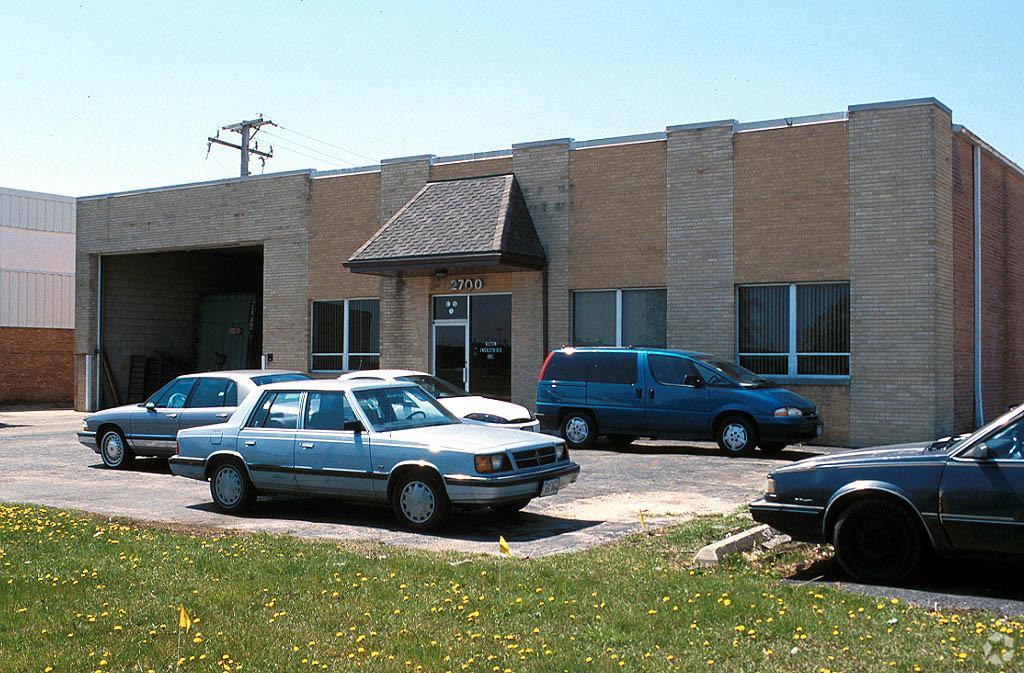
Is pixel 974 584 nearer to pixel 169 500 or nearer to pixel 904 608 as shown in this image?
pixel 904 608

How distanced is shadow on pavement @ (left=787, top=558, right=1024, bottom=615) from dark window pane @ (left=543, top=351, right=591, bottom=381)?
413 inches

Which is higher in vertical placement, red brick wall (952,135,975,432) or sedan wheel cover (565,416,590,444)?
red brick wall (952,135,975,432)

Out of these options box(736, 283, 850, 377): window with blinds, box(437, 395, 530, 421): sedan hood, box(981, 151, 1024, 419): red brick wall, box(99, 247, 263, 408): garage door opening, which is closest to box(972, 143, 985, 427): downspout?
box(981, 151, 1024, 419): red brick wall

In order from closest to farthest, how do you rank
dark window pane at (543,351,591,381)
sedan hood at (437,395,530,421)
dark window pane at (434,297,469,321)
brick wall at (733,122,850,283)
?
sedan hood at (437,395,530,421) → dark window pane at (543,351,591,381) → brick wall at (733,122,850,283) → dark window pane at (434,297,469,321)

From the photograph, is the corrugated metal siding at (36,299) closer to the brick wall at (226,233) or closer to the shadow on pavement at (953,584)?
the brick wall at (226,233)

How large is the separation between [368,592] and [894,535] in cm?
384

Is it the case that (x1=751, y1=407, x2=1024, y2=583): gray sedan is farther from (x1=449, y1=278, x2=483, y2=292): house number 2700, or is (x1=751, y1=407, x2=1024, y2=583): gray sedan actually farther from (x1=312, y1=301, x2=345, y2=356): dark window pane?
(x1=312, y1=301, x2=345, y2=356): dark window pane

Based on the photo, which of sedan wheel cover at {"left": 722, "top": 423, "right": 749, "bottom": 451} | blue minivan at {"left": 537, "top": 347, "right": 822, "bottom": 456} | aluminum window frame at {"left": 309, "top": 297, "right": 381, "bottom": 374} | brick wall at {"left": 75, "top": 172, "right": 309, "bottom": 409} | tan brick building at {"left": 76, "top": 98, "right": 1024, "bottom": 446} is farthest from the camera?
brick wall at {"left": 75, "top": 172, "right": 309, "bottom": 409}

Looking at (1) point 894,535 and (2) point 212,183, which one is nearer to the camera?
(1) point 894,535

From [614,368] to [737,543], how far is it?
1000cm

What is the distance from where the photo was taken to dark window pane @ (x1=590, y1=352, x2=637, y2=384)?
1856cm

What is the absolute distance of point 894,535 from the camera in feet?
25.7

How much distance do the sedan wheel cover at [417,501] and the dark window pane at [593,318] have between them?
12250mm

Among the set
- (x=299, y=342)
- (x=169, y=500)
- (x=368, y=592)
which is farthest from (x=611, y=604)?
(x=299, y=342)
